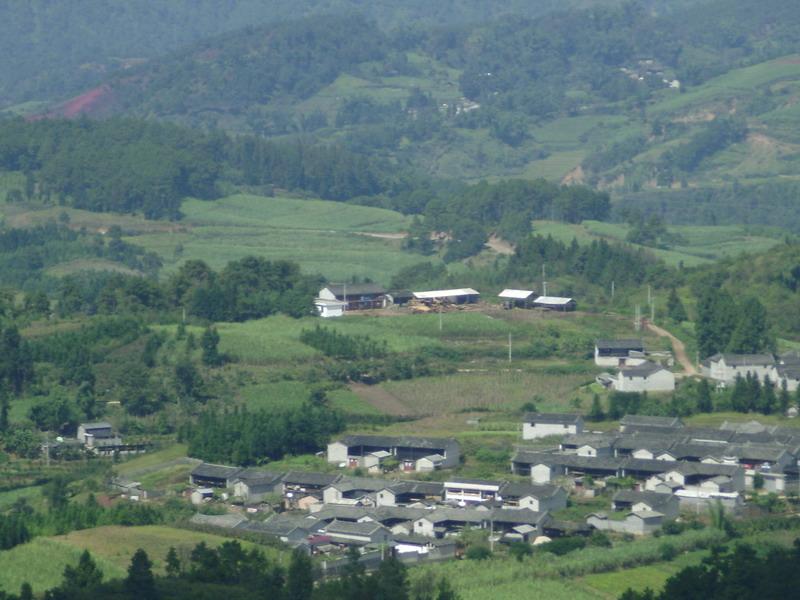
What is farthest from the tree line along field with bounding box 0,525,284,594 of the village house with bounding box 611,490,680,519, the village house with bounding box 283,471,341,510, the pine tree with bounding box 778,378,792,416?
the pine tree with bounding box 778,378,792,416

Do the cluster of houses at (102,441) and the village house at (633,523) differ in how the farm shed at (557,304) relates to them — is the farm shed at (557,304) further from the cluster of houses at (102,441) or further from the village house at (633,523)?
the village house at (633,523)

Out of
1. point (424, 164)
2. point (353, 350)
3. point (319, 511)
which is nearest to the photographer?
point (319, 511)

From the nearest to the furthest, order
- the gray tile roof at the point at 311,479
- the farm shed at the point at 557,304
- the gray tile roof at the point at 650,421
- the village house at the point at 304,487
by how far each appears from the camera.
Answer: the village house at the point at 304,487
the gray tile roof at the point at 311,479
the gray tile roof at the point at 650,421
the farm shed at the point at 557,304

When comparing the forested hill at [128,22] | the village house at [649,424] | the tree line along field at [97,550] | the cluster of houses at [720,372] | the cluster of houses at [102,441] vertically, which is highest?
the forested hill at [128,22]

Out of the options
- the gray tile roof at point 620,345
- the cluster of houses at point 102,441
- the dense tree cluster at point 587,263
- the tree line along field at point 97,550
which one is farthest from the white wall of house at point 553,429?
the dense tree cluster at point 587,263

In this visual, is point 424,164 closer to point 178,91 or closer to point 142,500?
point 178,91

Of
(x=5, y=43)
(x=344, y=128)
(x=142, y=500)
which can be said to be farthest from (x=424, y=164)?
(x=142, y=500)
